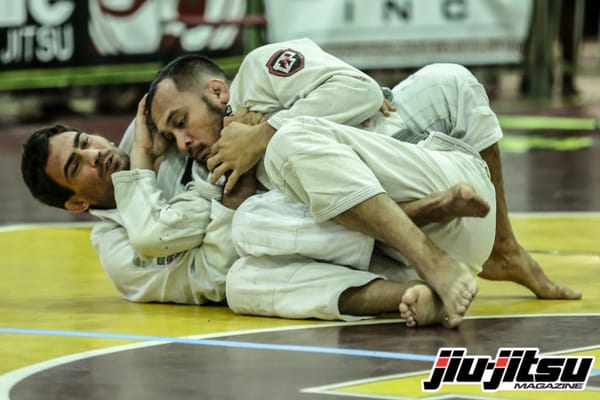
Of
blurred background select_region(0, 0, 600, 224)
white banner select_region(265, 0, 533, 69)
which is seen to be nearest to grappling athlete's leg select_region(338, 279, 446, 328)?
blurred background select_region(0, 0, 600, 224)

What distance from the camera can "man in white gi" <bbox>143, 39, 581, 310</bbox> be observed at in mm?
4266

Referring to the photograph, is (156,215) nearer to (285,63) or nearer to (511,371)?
(285,63)

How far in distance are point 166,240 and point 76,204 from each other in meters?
0.42

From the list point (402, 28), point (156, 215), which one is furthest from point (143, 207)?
point (402, 28)

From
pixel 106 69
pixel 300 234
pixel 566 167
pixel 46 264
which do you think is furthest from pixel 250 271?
pixel 106 69

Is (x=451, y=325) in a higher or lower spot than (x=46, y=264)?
higher

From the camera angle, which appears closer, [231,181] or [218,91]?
[231,181]

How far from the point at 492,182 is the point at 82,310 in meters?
1.34

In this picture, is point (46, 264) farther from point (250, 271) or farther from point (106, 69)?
point (106, 69)

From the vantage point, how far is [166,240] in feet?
14.3

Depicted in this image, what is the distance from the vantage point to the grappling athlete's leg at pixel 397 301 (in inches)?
153

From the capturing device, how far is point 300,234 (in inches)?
161

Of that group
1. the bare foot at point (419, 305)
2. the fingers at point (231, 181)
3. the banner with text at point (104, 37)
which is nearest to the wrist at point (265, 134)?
the fingers at point (231, 181)

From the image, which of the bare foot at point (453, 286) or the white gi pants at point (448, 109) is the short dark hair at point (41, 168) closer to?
→ the white gi pants at point (448, 109)
